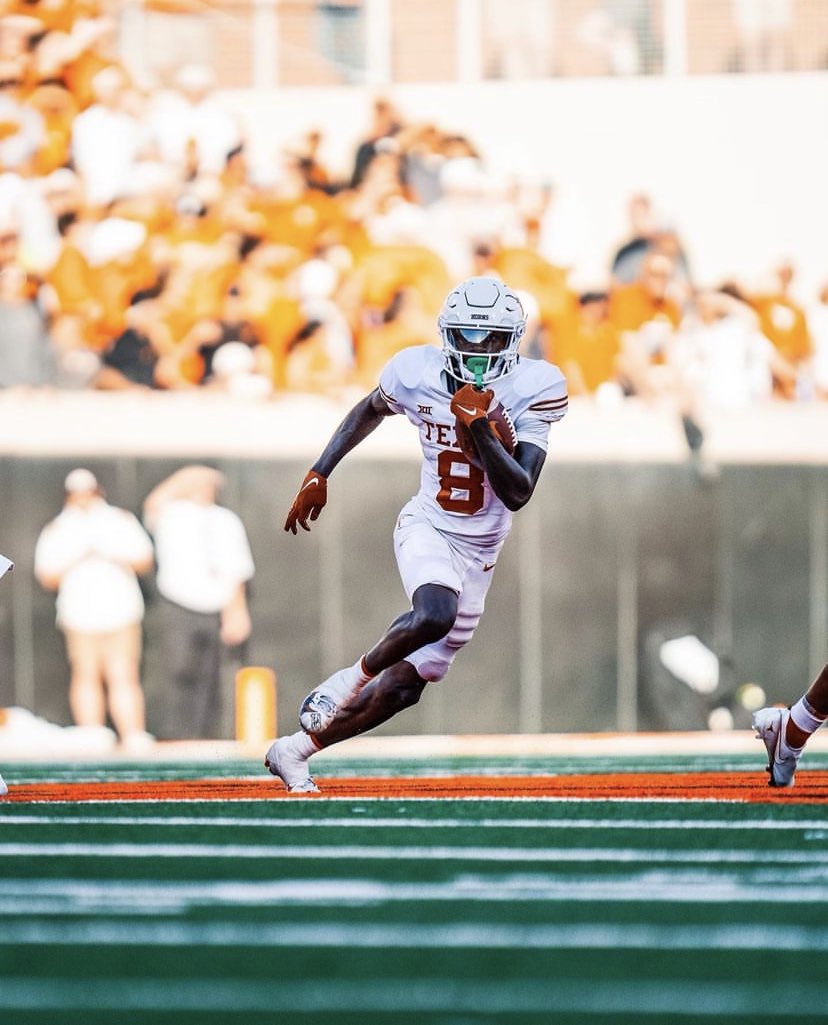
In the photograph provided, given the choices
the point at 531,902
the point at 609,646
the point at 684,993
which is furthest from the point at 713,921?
the point at 609,646

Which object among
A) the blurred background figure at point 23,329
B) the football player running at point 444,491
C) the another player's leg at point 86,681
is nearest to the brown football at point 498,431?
the football player running at point 444,491

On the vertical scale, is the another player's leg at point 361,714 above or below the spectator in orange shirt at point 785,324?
below

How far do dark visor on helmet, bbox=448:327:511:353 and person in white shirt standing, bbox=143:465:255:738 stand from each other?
572 cm

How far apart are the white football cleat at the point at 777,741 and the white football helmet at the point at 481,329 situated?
1232 millimetres

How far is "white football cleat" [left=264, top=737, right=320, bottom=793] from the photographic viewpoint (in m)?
5.82

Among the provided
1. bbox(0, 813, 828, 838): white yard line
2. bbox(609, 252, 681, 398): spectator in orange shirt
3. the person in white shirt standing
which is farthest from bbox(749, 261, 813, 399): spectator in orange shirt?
bbox(0, 813, 828, 838): white yard line

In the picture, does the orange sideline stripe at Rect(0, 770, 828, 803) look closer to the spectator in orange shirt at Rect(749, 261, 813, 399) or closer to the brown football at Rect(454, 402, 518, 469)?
the brown football at Rect(454, 402, 518, 469)

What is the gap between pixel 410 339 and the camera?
11.5 m

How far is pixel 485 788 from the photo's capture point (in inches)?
246

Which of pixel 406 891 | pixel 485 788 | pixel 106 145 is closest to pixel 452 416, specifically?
pixel 485 788

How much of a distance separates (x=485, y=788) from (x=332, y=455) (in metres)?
1.12

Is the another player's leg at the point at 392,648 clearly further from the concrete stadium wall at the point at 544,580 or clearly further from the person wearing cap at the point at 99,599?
the concrete stadium wall at the point at 544,580

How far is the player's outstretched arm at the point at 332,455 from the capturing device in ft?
19.3

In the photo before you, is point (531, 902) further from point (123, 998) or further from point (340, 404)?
point (340, 404)
